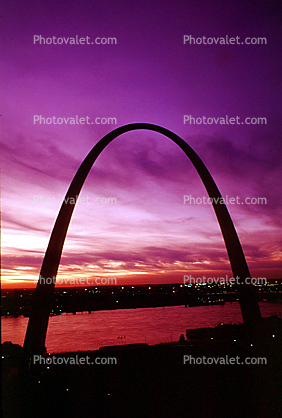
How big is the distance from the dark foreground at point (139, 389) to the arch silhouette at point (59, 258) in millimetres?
1713

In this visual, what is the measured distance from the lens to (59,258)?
55.0ft

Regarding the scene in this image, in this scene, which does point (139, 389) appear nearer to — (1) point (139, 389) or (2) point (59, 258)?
(1) point (139, 389)

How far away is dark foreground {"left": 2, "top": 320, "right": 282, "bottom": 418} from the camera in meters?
10.3

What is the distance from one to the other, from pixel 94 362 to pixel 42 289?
18.2 feet

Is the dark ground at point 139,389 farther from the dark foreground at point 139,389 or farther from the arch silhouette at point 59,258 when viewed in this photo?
the arch silhouette at point 59,258

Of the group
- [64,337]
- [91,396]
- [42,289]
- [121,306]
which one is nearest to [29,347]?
[42,289]

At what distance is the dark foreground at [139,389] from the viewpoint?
33.7 feet

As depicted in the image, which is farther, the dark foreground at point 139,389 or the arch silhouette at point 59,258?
the arch silhouette at point 59,258

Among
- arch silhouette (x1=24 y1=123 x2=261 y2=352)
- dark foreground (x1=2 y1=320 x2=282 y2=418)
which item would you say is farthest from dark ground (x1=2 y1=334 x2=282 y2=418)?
arch silhouette (x1=24 y1=123 x2=261 y2=352)

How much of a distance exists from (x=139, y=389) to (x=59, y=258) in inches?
317

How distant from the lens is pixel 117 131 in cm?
1941

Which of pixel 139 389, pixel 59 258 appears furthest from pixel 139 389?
pixel 59 258

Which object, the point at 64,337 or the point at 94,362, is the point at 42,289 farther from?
the point at 64,337

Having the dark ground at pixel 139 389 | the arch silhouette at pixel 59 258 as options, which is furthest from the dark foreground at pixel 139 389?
the arch silhouette at pixel 59 258
